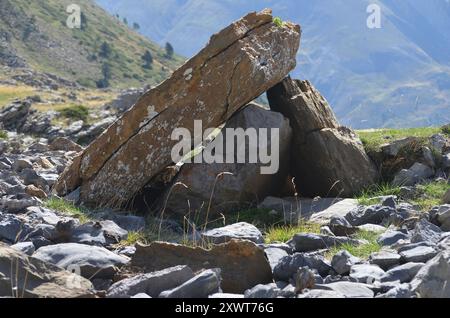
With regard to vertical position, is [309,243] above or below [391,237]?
below

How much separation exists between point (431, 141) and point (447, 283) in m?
10.4

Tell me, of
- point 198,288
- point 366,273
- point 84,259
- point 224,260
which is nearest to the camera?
point 198,288

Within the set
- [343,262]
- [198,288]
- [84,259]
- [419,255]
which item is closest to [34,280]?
[84,259]

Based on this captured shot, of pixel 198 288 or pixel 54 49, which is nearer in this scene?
pixel 198 288

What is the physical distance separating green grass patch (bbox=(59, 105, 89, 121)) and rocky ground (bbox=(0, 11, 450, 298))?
32.7m

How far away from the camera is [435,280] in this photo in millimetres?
5949

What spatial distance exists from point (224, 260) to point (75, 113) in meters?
46.8

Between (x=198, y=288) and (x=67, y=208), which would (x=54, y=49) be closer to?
(x=67, y=208)

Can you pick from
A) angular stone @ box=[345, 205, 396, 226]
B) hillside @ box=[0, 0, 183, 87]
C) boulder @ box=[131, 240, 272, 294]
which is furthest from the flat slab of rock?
hillside @ box=[0, 0, 183, 87]

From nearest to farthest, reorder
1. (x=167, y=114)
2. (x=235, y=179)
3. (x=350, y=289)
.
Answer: (x=350, y=289) < (x=167, y=114) < (x=235, y=179)

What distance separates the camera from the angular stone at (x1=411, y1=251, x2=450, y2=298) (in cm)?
582

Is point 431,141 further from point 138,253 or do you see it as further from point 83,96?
point 83,96

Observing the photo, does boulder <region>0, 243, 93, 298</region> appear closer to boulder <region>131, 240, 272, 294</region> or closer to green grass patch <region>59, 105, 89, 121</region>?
boulder <region>131, 240, 272, 294</region>
